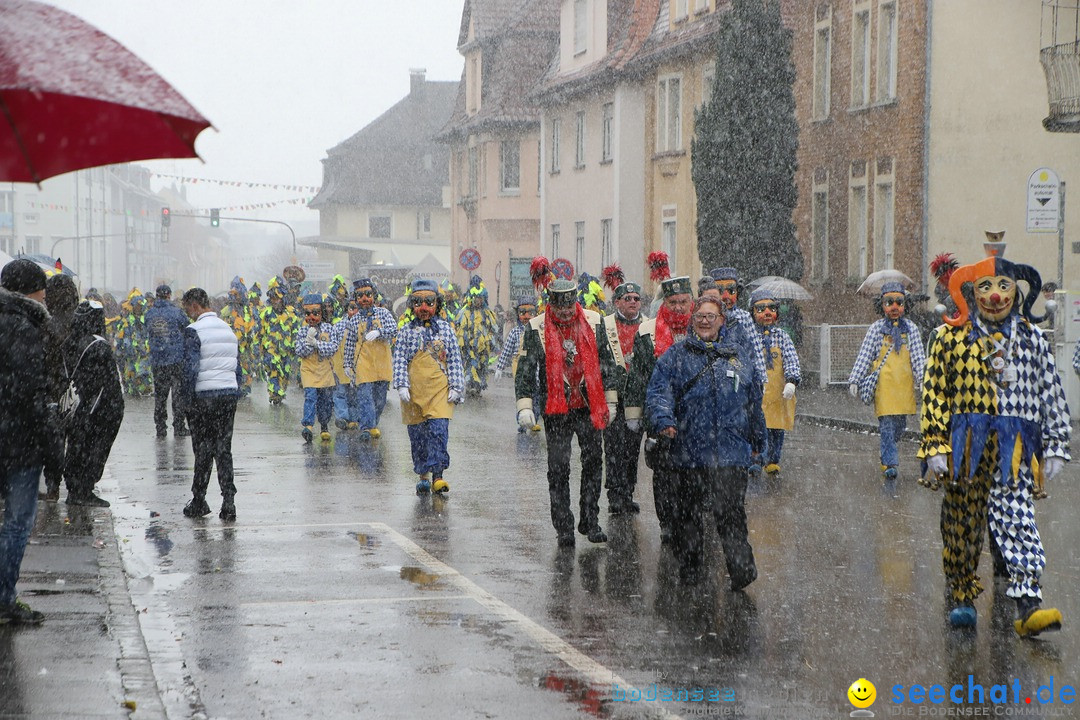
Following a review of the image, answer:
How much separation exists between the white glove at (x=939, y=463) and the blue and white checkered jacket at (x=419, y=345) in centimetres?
599

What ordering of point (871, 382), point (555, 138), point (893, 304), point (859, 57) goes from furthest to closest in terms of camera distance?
point (555, 138), point (859, 57), point (871, 382), point (893, 304)

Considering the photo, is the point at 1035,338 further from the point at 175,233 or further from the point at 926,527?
the point at 175,233

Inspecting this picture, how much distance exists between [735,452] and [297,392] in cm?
2160

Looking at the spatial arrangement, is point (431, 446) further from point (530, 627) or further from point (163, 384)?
point (163, 384)

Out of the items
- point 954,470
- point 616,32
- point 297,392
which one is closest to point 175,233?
point 616,32

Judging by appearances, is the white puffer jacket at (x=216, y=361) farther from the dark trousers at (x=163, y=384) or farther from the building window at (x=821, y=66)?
the building window at (x=821, y=66)

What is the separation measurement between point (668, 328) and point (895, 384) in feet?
13.5

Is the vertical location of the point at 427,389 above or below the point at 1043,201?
below

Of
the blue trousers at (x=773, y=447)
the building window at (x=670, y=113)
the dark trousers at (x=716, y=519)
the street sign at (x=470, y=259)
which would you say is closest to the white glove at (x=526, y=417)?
the dark trousers at (x=716, y=519)

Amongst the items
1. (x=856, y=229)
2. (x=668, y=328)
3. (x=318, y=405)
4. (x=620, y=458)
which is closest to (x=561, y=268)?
(x=856, y=229)

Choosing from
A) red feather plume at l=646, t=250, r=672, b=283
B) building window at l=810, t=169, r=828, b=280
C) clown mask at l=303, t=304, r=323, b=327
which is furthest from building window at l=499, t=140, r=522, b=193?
red feather plume at l=646, t=250, r=672, b=283

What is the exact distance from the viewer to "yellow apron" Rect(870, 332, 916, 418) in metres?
14.5

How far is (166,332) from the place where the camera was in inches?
816

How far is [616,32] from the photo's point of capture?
141ft
